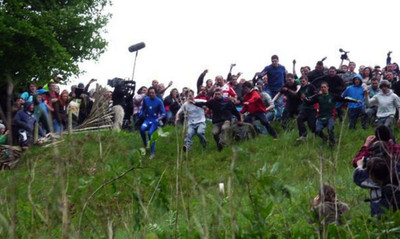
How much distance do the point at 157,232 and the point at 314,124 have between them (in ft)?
39.7

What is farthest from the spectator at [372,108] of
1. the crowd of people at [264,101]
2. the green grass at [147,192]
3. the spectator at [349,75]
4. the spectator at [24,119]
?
the green grass at [147,192]

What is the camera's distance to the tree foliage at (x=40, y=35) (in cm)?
2556

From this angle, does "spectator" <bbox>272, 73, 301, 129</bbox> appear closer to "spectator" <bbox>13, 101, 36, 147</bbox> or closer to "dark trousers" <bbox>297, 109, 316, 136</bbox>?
"dark trousers" <bbox>297, 109, 316, 136</bbox>

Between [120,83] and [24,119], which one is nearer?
[24,119]

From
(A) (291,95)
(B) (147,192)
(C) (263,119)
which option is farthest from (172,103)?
(B) (147,192)

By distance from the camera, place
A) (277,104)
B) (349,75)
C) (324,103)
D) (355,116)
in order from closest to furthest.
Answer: (324,103) → (355,116) → (277,104) → (349,75)

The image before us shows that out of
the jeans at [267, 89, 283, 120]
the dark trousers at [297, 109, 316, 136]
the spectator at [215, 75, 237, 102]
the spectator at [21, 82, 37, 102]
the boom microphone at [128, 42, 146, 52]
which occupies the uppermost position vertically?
the boom microphone at [128, 42, 146, 52]

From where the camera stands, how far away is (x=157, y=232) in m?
4.02

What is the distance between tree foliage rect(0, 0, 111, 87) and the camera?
25562 mm

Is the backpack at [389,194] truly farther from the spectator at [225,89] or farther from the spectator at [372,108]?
the spectator at [372,108]

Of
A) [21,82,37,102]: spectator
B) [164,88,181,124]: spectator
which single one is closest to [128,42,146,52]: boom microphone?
[21,82,37,102]: spectator


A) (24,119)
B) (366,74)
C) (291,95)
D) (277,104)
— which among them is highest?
(366,74)

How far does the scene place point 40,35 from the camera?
85.6 feet

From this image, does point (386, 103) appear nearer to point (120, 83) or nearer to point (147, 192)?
point (120, 83)
